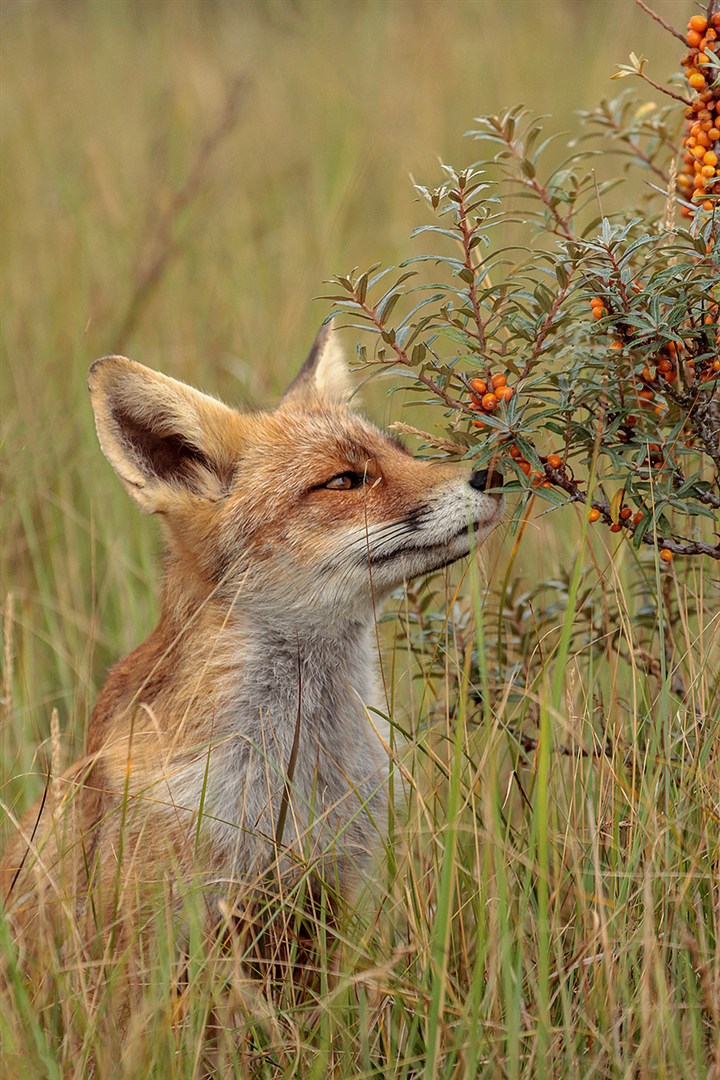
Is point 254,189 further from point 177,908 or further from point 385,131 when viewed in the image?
point 177,908

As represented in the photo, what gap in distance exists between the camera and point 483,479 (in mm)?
3168

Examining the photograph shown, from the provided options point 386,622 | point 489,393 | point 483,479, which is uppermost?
point 489,393

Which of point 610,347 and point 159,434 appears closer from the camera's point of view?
point 610,347

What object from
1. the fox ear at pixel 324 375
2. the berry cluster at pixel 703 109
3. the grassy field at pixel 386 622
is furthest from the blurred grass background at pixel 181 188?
the berry cluster at pixel 703 109

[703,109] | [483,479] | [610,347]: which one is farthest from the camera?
[483,479]

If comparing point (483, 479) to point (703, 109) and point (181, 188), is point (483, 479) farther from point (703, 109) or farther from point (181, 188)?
point (181, 188)

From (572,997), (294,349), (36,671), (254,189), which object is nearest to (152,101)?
(254,189)

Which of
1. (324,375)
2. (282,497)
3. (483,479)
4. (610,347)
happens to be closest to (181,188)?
(324,375)

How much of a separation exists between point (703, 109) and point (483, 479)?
1110 millimetres

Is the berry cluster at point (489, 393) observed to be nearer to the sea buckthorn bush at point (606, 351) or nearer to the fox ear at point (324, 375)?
the sea buckthorn bush at point (606, 351)

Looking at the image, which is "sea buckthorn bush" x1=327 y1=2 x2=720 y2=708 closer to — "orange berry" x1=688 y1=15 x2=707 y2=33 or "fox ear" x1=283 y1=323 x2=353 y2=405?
"orange berry" x1=688 y1=15 x2=707 y2=33

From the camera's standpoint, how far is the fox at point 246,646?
127 inches

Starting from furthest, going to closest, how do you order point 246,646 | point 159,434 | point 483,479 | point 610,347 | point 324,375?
point 324,375, point 159,434, point 246,646, point 483,479, point 610,347

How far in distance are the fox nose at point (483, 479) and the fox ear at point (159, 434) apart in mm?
905
